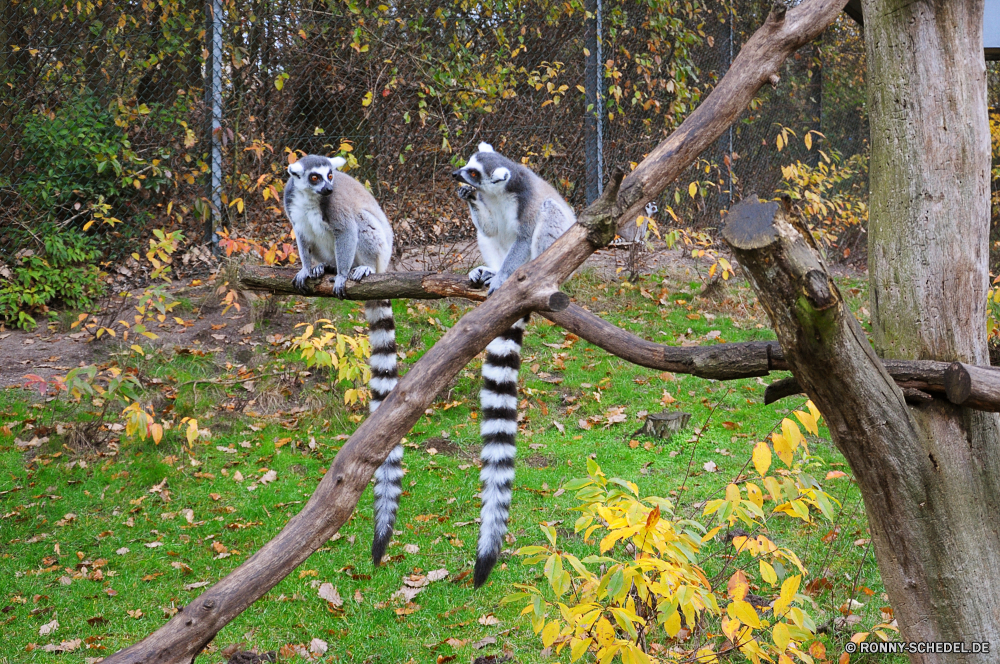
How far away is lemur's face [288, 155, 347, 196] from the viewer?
4.67m

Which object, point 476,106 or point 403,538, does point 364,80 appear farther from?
point 403,538

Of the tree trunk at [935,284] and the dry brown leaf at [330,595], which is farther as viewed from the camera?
the dry brown leaf at [330,595]

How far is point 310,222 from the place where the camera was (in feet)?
16.1

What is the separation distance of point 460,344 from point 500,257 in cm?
239

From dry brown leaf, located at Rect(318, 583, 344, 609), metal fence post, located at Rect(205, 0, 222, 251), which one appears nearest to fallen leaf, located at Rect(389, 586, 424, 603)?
dry brown leaf, located at Rect(318, 583, 344, 609)

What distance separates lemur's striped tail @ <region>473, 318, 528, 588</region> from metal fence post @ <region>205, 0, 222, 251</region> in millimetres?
3829

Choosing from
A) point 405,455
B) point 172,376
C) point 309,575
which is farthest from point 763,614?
point 172,376

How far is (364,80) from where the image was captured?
7.50 meters

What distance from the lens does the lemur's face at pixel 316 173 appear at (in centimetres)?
467

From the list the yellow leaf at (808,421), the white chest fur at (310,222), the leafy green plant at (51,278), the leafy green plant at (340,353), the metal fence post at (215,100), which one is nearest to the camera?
the yellow leaf at (808,421)

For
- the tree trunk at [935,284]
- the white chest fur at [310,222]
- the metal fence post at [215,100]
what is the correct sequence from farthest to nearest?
the metal fence post at [215,100] → the white chest fur at [310,222] → the tree trunk at [935,284]

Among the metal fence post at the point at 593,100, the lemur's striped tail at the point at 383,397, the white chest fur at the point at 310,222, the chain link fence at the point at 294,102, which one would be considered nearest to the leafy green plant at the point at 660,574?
the lemur's striped tail at the point at 383,397

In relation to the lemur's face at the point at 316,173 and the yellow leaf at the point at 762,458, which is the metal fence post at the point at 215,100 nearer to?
the lemur's face at the point at 316,173

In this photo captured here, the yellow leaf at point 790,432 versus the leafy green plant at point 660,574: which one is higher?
the yellow leaf at point 790,432
